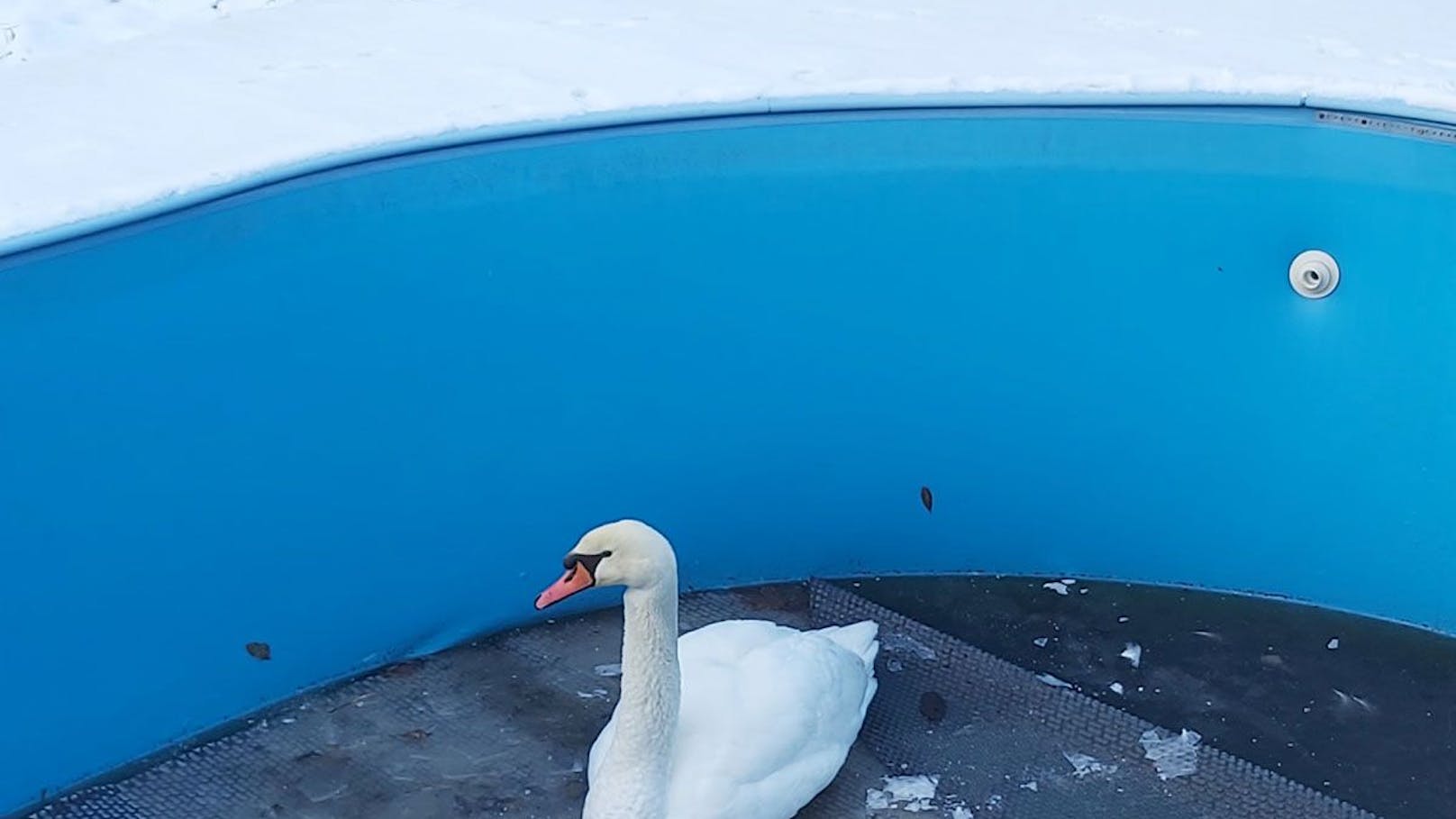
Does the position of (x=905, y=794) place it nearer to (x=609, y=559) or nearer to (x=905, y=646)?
(x=905, y=646)

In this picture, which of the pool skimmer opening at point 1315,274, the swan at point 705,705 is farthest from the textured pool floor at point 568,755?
the pool skimmer opening at point 1315,274

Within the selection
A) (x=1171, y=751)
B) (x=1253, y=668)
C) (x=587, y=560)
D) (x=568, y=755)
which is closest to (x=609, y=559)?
(x=587, y=560)

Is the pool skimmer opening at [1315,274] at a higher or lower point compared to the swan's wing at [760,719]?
higher

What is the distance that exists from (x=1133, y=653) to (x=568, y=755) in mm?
1078

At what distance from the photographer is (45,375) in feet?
8.19

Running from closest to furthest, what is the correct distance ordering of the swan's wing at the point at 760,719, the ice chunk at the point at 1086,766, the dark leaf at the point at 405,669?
1. the swan's wing at the point at 760,719
2. the ice chunk at the point at 1086,766
3. the dark leaf at the point at 405,669

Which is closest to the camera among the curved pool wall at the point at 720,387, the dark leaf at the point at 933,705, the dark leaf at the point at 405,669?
the curved pool wall at the point at 720,387

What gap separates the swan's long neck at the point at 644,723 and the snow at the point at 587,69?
980 mm

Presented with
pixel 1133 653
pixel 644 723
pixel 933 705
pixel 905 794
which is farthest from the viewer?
pixel 1133 653

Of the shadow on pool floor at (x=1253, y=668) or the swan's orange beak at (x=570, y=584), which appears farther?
the shadow on pool floor at (x=1253, y=668)

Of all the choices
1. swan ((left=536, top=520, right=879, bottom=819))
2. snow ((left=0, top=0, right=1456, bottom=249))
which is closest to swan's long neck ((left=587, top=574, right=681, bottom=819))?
swan ((left=536, top=520, right=879, bottom=819))

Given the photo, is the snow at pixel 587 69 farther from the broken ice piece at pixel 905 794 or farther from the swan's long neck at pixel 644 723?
the broken ice piece at pixel 905 794

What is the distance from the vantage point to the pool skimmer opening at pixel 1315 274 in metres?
2.91

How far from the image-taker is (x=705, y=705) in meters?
2.51
